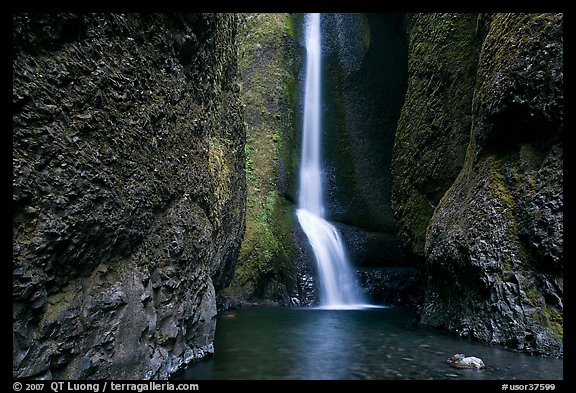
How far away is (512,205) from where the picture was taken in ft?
24.5

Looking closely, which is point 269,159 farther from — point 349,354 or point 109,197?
point 109,197

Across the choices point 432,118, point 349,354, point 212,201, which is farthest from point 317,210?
point 349,354

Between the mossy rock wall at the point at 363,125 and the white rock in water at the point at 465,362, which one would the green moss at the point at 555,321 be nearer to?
the white rock in water at the point at 465,362

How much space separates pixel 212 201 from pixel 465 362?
15.9 feet

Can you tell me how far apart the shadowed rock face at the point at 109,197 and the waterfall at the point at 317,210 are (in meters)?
9.64

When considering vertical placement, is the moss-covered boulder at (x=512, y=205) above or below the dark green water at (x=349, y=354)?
above

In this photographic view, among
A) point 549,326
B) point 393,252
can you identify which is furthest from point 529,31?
point 393,252

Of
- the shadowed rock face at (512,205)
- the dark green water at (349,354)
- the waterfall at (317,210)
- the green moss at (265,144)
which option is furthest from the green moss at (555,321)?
the green moss at (265,144)

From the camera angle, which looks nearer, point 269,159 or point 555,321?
point 555,321

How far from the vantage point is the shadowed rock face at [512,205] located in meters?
6.71

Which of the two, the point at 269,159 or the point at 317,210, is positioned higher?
the point at 269,159

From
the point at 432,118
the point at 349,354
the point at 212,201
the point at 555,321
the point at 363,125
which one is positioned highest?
the point at 363,125

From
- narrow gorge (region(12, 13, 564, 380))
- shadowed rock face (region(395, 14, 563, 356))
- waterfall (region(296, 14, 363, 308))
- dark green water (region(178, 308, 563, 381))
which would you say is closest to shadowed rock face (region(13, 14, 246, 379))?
narrow gorge (region(12, 13, 564, 380))

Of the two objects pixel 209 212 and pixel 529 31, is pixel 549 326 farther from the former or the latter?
pixel 209 212
